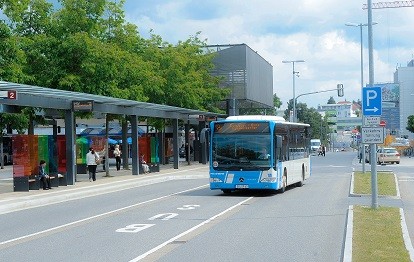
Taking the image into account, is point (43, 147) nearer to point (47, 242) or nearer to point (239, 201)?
point (239, 201)

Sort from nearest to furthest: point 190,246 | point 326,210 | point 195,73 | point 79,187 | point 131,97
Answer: point 190,246 < point 326,210 < point 79,187 < point 131,97 < point 195,73

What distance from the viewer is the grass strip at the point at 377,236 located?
11.4 m

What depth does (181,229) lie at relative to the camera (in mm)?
15859

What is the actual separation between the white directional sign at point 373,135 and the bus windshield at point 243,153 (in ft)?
23.7

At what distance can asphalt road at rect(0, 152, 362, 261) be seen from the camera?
1225 cm

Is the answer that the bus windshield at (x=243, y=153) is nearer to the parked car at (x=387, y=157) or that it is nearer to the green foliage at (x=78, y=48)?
the green foliage at (x=78, y=48)

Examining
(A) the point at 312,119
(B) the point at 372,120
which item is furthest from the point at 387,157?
(A) the point at 312,119

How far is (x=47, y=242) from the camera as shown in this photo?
14.0 metres

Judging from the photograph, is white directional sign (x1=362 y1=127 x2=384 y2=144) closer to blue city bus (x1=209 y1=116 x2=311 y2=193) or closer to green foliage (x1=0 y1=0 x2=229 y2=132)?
blue city bus (x1=209 y1=116 x2=311 y2=193)

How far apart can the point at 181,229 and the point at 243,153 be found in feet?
33.5

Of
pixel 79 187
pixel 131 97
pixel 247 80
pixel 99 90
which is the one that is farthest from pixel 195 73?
pixel 79 187

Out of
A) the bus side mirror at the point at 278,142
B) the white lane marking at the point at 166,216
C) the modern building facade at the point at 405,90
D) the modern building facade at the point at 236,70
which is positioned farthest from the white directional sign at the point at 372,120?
the modern building facade at the point at 405,90

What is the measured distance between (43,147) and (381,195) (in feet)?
45.4

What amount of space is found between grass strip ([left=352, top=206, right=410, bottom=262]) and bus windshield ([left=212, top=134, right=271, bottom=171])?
6.73 metres
